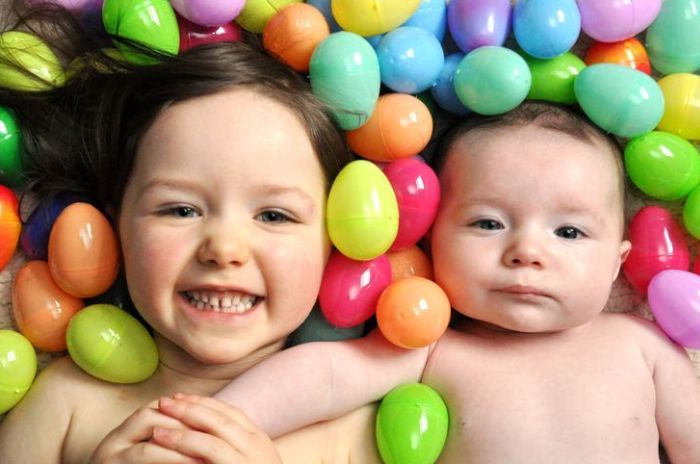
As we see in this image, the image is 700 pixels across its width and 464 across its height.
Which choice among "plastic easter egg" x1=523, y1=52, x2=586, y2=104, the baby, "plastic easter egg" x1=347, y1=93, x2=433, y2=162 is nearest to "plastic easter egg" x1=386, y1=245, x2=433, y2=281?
the baby

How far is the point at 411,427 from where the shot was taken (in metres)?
1.22

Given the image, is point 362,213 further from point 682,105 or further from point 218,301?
point 682,105

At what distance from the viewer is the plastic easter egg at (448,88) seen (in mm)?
1359

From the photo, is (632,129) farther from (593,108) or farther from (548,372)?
(548,372)

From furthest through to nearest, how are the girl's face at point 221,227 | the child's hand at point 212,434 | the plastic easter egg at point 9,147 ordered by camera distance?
the plastic easter egg at point 9,147
the girl's face at point 221,227
the child's hand at point 212,434

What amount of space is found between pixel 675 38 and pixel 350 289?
601 mm

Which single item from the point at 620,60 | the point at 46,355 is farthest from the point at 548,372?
the point at 46,355

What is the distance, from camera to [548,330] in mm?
1299

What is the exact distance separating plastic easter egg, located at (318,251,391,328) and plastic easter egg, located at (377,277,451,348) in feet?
0.07

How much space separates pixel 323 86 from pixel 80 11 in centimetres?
39

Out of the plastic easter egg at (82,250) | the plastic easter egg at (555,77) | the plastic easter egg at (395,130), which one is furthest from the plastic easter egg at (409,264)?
the plastic easter egg at (82,250)

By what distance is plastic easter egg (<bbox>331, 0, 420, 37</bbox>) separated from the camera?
127cm

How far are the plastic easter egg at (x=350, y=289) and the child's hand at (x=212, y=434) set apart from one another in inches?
8.3

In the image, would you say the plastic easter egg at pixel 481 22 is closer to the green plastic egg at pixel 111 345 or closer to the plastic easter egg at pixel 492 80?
the plastic easter egg at pixel 492 80
